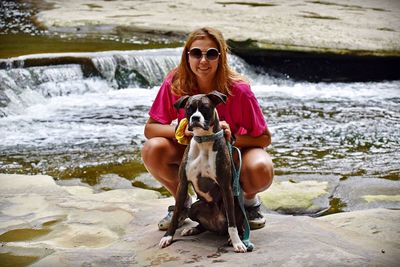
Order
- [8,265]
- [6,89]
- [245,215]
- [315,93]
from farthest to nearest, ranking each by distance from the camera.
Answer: [315,93] → [6,89] → [245,215] → [8,265]

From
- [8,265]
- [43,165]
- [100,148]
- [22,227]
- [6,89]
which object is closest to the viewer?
[8,265]

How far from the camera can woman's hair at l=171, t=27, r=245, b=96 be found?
3080 mm

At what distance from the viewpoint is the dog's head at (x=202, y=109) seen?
8.90 feet

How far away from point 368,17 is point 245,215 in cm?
1075

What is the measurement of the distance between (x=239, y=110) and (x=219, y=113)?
0.11m

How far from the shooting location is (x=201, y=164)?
2.89m

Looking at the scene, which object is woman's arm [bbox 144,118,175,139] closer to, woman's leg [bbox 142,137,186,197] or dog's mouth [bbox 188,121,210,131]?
woman's leg [bbox 142,137,186,197]

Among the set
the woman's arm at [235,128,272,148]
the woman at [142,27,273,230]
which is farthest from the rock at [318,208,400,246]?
the woman's arm at [235,128,272,148]

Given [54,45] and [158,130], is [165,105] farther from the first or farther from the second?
[54,45]

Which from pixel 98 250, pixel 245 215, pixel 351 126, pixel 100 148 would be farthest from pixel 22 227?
pixel 351 126

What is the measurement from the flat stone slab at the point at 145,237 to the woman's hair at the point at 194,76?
0.75 meters

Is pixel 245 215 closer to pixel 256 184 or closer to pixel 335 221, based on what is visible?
pixel 256 184

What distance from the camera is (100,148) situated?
5.97m

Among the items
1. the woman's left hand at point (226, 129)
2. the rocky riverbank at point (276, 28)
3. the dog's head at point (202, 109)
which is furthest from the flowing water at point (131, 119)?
the dog's head at point (202, 109)
